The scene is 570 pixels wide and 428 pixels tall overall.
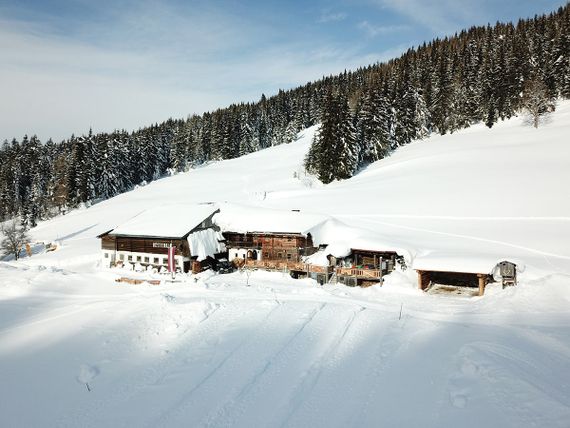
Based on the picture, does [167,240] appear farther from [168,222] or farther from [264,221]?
[264,221]

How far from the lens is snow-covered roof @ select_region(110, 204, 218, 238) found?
36312 mm

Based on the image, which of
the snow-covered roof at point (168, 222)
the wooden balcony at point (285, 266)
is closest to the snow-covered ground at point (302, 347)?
the wooden balcony at point (285, 266)

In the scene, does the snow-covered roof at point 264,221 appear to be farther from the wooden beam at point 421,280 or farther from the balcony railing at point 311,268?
the wooden beam at point 421,280

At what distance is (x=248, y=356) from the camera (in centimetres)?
1393

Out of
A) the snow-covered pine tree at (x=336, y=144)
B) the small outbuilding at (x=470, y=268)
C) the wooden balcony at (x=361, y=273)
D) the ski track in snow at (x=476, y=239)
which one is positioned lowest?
the wooden balcony at (x=361, y=273)

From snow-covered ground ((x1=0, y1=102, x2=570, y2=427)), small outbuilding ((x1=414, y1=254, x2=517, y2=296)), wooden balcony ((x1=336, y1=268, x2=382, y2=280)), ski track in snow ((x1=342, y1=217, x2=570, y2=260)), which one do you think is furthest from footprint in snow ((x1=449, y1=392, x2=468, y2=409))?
ski track in snow ((x1=342, y1=217, x2=570, y2=260))

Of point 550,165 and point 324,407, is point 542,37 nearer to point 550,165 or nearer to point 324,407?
point 550,165

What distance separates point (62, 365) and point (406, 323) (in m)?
14.2

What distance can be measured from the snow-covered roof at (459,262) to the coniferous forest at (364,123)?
36271 mm

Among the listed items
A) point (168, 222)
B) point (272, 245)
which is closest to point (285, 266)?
point (272, 245)

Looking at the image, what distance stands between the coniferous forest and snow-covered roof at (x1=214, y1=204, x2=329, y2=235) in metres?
26.1

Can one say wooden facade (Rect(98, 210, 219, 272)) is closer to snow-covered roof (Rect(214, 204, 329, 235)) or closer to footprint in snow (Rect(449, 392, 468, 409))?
snow-covered roof (Rect(214, 204, 329, 235))

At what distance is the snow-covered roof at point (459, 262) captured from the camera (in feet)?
83.3

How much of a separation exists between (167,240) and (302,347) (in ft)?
80.3
